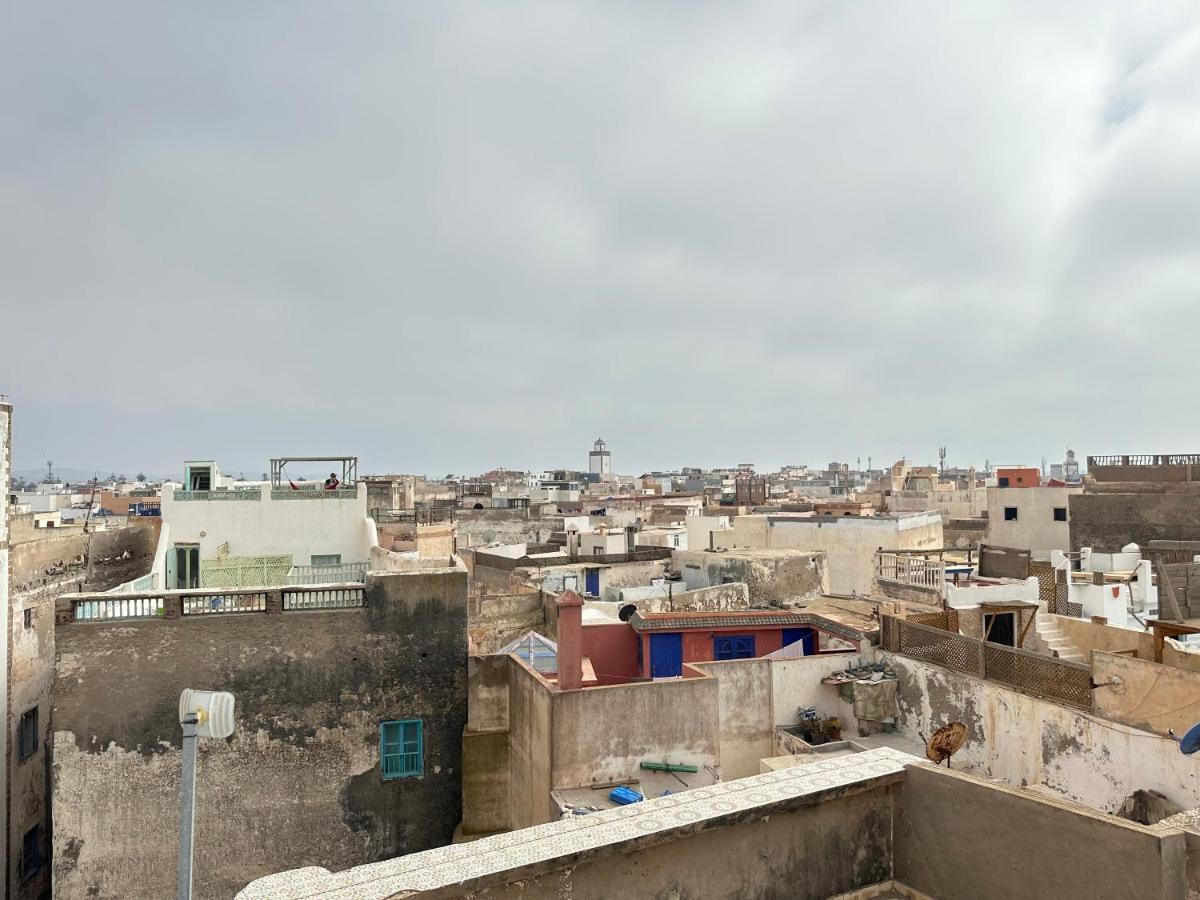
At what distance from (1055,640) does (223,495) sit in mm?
20076

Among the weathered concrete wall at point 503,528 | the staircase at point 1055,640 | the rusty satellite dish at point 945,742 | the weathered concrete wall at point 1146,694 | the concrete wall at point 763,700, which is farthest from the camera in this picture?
the weathered concrete wall at point 503,528

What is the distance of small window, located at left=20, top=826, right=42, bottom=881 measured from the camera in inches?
728

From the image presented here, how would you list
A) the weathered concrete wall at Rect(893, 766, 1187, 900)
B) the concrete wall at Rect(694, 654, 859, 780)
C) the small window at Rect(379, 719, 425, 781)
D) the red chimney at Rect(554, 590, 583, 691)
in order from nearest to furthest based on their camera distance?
the weathered concrete wall at Rect(893, 766, 1187, 900) < the red chimney at Rect(554, 590, 583, 691) < the small window at Rect(379, 719, 425, 781) < the concrete wall at Rect(694, 654, 859, 780)

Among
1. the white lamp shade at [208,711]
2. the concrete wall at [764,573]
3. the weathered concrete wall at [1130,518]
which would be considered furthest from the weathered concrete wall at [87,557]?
the weathered concrete wall at [1130,518]

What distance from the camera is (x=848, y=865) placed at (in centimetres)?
521

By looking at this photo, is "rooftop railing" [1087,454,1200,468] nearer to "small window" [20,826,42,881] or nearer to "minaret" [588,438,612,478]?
"small window" [20,826,42,881]

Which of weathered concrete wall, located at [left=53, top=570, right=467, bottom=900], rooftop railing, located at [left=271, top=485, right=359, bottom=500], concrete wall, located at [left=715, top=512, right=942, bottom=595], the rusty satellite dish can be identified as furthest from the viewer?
concrete wall, located at [left=715, top=512, right=942, bottom=595]

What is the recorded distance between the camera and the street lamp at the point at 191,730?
5.23 m

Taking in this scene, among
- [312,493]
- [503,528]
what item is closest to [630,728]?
[312,493]

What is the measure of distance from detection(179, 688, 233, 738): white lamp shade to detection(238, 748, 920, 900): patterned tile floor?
1495 millimetres

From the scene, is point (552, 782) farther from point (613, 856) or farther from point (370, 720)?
point (613, 856)

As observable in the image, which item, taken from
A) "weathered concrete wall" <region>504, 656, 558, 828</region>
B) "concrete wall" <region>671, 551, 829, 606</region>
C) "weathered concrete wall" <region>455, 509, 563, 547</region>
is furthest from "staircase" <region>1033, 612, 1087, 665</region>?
"weathered concrete wall" <region>455, 509, 563, 547</region>

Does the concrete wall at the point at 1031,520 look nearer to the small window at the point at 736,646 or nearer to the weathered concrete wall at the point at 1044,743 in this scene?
the small window at the point at 736,646

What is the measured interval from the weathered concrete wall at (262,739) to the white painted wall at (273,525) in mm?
5471
